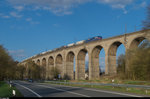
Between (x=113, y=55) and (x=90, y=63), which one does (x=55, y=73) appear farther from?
(x=113, y=55)

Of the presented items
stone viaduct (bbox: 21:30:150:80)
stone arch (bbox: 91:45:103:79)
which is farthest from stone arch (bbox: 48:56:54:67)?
stone arch (bbox: 91:45:103:79)

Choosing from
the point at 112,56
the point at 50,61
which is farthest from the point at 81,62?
the point at 50,61

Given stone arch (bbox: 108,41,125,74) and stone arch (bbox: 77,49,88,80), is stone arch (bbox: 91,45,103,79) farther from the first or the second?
stone arch (bbox: 77,49,88,80)

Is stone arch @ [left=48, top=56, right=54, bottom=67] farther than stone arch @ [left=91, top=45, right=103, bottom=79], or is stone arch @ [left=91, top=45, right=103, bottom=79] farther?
stone arch @ [left=48, top=56, right=54, bottom=67]

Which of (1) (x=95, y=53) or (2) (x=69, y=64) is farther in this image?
(2) (x=69, y=64)

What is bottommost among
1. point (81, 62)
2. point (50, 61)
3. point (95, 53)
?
point (81, 62)

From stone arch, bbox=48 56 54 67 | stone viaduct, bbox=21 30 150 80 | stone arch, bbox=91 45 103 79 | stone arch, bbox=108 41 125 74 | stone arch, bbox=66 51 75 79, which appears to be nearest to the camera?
stone viaduct, bbox=21 30 150 80

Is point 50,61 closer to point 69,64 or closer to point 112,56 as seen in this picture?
point 69,64

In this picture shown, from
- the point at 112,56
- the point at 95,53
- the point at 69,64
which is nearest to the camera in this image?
the point at 112,56

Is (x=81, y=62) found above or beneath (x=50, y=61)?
beneath

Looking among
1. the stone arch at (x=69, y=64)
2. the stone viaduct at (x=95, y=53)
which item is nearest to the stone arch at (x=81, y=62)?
the stone viaduct at (x=95, y=53)

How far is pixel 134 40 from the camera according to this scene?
42.9 metres

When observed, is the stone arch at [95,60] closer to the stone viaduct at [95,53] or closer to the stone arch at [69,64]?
the stone viaduct at [95,53]

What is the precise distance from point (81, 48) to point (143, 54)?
40.2 metres
